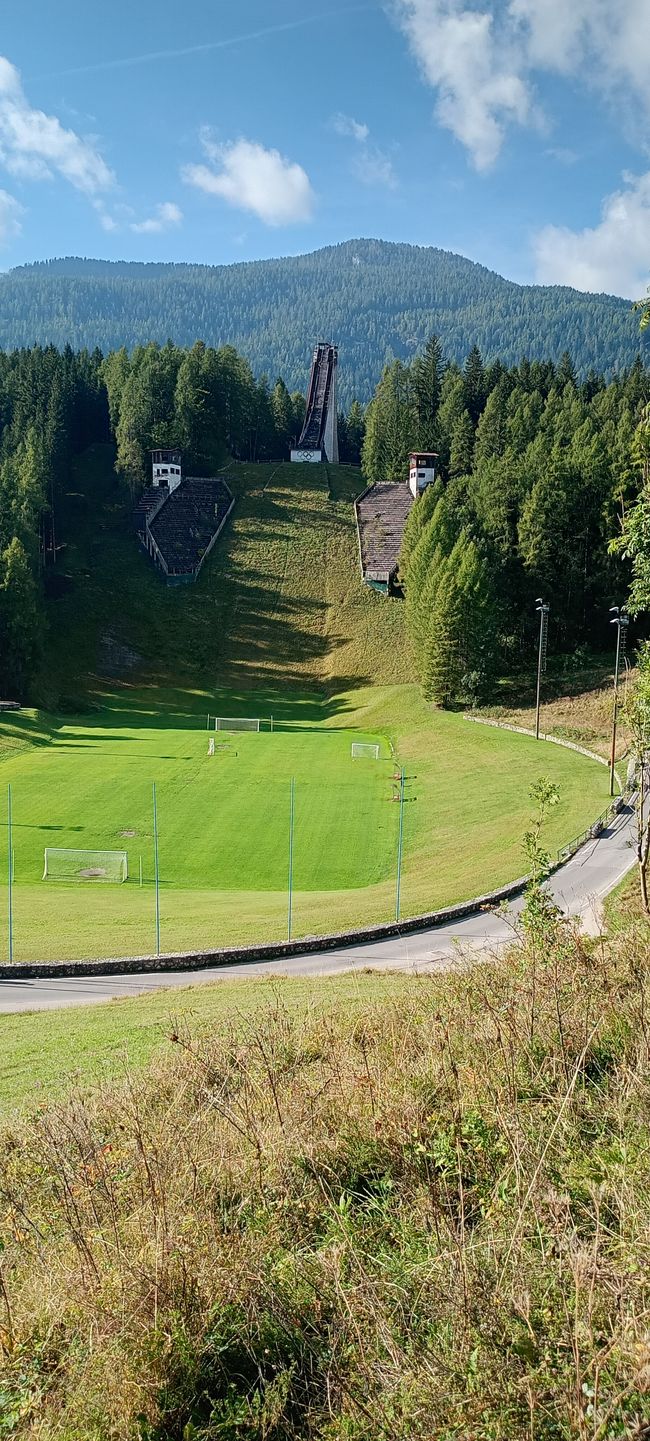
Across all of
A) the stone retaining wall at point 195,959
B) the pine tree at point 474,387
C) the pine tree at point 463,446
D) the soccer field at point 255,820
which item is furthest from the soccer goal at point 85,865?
the pine tree at point 474,387

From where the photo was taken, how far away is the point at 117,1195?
6.04 metres

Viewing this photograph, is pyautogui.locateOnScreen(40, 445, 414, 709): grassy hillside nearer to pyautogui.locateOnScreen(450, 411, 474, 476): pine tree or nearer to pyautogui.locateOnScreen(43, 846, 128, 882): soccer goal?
pyautogui.locateOnScreen(450, 411, 474, 476): pine tree

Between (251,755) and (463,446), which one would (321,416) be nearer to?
(463,446)

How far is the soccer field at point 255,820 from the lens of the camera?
27062 mm

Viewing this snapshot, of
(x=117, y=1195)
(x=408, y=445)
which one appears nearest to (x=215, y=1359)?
(x=117, y=1195)

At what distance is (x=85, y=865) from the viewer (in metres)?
32.3

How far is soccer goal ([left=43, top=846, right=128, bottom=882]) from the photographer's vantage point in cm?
3155

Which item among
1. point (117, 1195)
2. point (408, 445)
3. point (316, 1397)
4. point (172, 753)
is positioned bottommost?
point (172, 753)

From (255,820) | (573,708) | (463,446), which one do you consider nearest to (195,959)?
(255,820)

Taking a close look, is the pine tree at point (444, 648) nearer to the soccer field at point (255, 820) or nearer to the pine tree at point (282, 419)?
the soccer field at point (255, 820)

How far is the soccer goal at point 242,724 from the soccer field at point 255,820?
5.31 feet

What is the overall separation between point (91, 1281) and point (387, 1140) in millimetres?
2098

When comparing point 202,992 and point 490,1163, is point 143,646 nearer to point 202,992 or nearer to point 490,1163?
point 202,992

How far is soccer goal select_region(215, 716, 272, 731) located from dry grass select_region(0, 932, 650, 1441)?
174 ft
